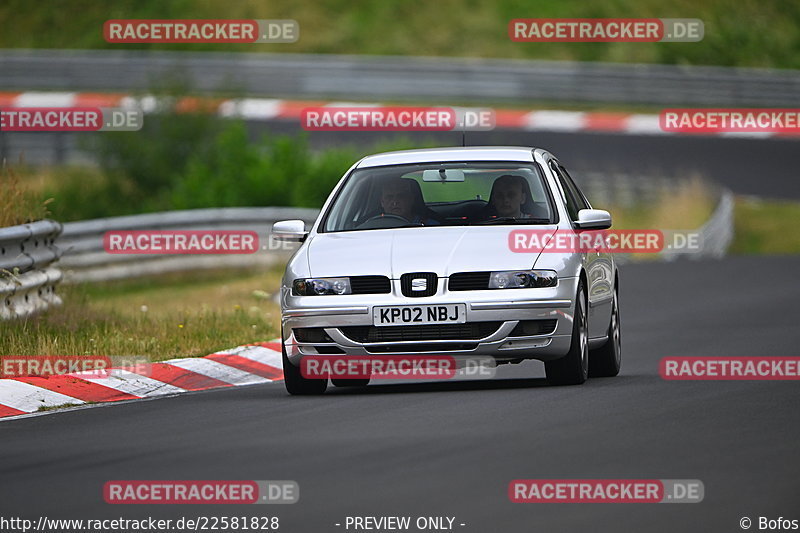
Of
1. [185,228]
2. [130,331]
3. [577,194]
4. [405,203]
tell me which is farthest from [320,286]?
[185,228]

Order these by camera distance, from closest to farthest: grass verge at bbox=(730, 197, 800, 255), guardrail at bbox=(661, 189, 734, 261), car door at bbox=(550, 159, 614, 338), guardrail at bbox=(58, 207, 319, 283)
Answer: car door at bbox=(550, 159, 614, 338) < guardrail at bbox=(58, 207, 319, 283) < guardrail at bbox=(661, 189, 734, 261) < grass verge at bbox=(730, 197, 800, 255)

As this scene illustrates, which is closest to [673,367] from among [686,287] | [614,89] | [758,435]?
[758,435]

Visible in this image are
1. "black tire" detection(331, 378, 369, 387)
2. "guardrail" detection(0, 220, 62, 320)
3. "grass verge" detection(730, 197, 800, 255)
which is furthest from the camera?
"grass verge" detection(730, 197, 800, 255)

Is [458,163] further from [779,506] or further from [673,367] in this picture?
[779,506]

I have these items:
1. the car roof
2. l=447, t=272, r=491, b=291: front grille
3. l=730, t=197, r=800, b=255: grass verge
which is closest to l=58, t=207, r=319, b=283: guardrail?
l=730, t=197, r=800, b=255: grass verge

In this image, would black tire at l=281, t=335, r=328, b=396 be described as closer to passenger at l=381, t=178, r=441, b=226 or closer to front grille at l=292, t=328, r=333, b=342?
front grille at l=292, t=328, r=333, b=342

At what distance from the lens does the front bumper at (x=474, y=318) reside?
10.7 metres

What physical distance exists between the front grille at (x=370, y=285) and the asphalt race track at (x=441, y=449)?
647 mm

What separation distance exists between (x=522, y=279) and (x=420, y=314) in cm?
65

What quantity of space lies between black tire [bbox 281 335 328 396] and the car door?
182 centimetres

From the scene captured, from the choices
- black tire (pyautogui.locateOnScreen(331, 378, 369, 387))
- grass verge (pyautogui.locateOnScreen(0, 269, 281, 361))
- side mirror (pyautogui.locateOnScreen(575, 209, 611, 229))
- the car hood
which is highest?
side mirror (pyautogui.locateOnScreen(575, 209, 611, 229))

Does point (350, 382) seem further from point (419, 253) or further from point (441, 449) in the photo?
point (441, 449)

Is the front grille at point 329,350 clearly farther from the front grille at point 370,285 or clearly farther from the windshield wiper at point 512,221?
the windshield wiper at point 512,221

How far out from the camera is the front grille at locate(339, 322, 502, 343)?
10727 mm
